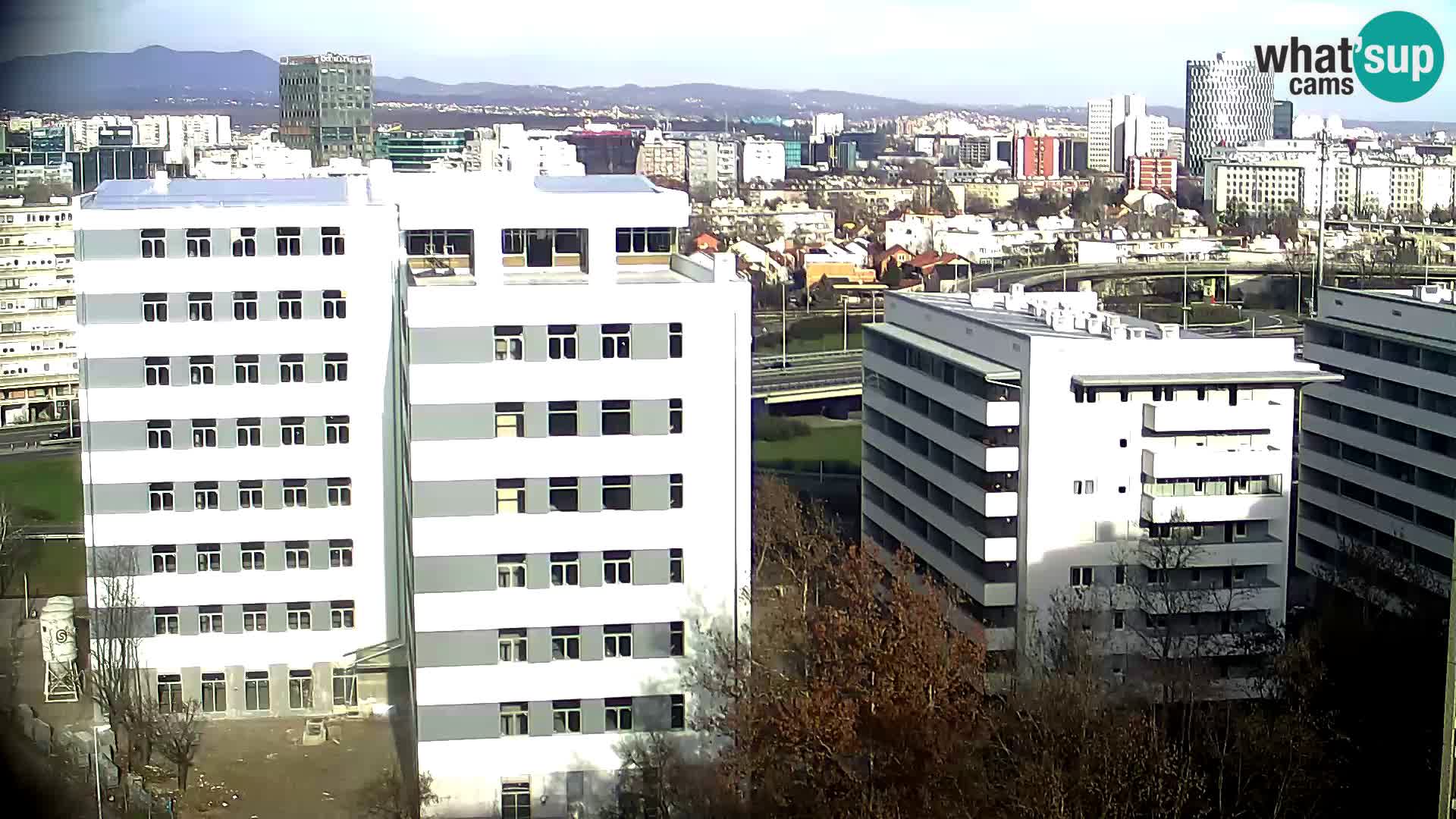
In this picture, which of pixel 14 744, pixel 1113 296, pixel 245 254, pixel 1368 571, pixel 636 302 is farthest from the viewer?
pixel 1113 296

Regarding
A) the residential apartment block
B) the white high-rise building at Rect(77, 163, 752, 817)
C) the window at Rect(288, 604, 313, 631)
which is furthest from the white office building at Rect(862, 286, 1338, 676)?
the residential apartment block

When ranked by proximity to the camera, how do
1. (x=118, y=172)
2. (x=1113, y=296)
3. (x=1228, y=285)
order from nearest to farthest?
(x=118, y=172), (x=1113, y=296), (x=1228, y=285)

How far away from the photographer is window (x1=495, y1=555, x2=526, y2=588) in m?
3.61

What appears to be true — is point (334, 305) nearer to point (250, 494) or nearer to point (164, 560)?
point (250, 494)

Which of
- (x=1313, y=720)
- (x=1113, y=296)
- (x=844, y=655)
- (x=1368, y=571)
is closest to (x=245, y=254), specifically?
(x=844, y=655)

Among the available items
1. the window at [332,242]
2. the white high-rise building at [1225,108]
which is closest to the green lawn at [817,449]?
the window at [332,242]

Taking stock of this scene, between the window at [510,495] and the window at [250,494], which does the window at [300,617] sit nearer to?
the window at [250,494]

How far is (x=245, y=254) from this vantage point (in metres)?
4.37

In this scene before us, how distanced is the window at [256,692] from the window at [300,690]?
0.18 feet

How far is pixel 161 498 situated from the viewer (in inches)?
171

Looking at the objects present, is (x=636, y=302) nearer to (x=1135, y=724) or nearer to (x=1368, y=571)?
(x=1135, y=724)

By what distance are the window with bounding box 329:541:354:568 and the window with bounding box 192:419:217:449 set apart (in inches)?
14.4

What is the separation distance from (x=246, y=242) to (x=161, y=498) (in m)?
0.63

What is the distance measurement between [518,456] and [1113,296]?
478 inches
